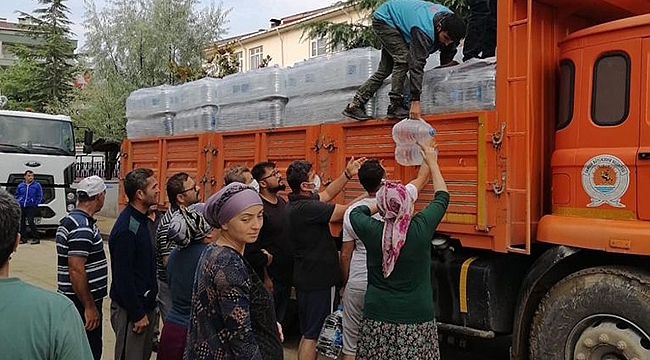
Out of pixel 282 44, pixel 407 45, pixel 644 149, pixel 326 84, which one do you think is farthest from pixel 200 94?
pixel 282 44

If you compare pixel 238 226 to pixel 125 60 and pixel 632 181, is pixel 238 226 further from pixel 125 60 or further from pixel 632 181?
pixel 125 60

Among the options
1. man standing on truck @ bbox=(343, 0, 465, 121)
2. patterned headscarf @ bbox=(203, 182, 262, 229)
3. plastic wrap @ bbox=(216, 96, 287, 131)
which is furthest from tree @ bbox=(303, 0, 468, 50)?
patterned headscarf @ bbox=(203, 182, 262, 229)

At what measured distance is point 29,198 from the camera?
1327cm

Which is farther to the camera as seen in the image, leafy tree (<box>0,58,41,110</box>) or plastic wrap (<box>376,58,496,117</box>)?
leafy tree (<box>0,58,41,110</box>)

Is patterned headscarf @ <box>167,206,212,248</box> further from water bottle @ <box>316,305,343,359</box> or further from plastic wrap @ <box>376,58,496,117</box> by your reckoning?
plastic wrap @ <box>376,58,496,117</box>

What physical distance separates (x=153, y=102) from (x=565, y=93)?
521cm

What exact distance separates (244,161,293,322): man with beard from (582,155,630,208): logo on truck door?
7.15 ft

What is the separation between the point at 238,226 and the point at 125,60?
19.0m

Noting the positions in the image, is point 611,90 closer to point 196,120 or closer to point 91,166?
point 196,120

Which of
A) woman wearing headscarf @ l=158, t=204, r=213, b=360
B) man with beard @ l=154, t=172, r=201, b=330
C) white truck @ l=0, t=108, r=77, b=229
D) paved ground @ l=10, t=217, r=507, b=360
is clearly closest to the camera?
woman wearing headscarf @ l=158, t=204, r=213, b=360

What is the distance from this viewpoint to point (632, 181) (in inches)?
150

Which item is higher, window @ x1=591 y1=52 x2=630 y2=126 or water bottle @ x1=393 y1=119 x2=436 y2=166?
window @ x1=591 y1=52 x2=630 y2=126

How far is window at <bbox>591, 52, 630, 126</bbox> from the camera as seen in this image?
3918 mm

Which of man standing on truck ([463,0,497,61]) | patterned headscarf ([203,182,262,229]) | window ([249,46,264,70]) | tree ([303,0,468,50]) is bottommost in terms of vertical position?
patterned headscarf ([203,182,262,229])
